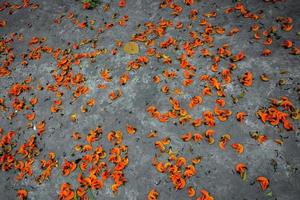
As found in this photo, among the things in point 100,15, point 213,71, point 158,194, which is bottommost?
point 158,194

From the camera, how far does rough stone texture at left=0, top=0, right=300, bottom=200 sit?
13.1 ft

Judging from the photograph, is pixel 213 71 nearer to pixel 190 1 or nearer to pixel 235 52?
pixel 235 52

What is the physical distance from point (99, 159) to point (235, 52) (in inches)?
127

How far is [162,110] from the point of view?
16.2 feet

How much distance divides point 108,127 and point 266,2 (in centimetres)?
421

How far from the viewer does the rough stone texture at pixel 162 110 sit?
4000 mm

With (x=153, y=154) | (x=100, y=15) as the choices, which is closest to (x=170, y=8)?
(x=100, y=15)

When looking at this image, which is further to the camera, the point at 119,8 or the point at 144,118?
the point at 119,8

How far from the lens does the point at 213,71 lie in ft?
16.8

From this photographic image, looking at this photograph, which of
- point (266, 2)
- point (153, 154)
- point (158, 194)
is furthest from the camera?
point (266, 2)

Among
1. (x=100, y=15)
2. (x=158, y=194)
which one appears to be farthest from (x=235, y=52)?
(x=100, y=15)

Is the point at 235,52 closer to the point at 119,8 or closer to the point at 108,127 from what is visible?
the point at 108,127

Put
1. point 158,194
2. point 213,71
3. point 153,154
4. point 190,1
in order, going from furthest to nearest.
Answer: point 190,1 < point 213,71 < point 153,154 < point 158,194

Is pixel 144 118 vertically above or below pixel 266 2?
below
